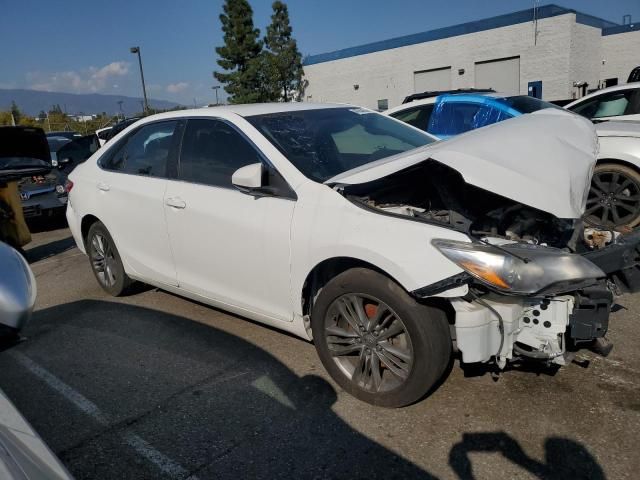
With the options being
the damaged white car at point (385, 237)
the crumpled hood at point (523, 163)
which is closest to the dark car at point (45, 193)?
the damaged white car at point (385, 237)

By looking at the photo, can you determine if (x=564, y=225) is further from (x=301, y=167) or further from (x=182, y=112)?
(x=182, y=112)

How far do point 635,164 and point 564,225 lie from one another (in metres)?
3.15

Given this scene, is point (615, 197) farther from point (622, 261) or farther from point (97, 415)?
point (97, 415)

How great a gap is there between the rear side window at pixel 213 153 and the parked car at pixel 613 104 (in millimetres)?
5502

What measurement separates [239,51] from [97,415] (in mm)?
37017

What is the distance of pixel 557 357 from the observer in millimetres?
2641

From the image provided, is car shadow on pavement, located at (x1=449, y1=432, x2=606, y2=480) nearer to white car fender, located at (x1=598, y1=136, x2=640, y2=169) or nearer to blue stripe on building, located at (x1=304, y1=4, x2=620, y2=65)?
white car fender, located at (x1=598, y1=136, x2=640, y2=169)

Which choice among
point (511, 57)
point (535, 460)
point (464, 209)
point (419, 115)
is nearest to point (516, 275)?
point (464, 209)

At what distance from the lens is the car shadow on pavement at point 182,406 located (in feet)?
8.36

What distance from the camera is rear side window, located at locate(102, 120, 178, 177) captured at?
4156 mm

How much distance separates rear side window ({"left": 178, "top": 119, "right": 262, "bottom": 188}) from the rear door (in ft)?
0.58

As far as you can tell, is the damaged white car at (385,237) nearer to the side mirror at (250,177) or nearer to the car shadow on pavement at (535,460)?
the side mirror at (250,177)

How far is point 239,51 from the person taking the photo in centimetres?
3697

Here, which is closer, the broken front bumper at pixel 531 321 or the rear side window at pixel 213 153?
the broken front bumper at pixel 531 321
